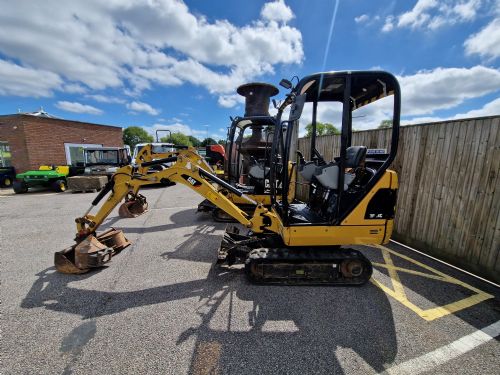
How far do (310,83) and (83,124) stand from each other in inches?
1046

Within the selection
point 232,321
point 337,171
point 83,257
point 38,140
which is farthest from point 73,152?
point 337,171

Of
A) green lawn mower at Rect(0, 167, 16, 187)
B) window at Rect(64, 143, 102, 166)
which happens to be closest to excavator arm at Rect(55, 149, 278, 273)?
green lawn mower at Rect(0, 167, 16, 187)

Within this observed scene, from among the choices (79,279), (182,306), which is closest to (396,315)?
(182,306)

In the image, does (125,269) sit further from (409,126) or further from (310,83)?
(409,126)

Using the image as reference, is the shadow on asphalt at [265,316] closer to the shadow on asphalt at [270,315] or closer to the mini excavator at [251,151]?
the shadow on asphalt at [270,315]

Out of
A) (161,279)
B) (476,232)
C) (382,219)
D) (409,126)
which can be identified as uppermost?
(409,126)

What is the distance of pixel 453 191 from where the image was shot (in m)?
4.08

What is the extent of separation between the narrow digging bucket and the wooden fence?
7583 millimetres

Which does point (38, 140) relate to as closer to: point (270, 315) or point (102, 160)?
point (102, 160)

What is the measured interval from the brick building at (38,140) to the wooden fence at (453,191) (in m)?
24.3

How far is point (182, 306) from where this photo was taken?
2938 millimetres

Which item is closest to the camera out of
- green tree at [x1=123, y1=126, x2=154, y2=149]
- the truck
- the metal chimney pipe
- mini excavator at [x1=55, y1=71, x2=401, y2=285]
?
mini excavator at [x1=55, y1=71, x2=401, y2=285]

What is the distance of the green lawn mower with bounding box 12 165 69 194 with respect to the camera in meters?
11.7

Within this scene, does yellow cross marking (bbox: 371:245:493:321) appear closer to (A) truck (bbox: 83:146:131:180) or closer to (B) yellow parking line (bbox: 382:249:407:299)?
(B) yellow parking line (bbox: 382:249:407:299)
